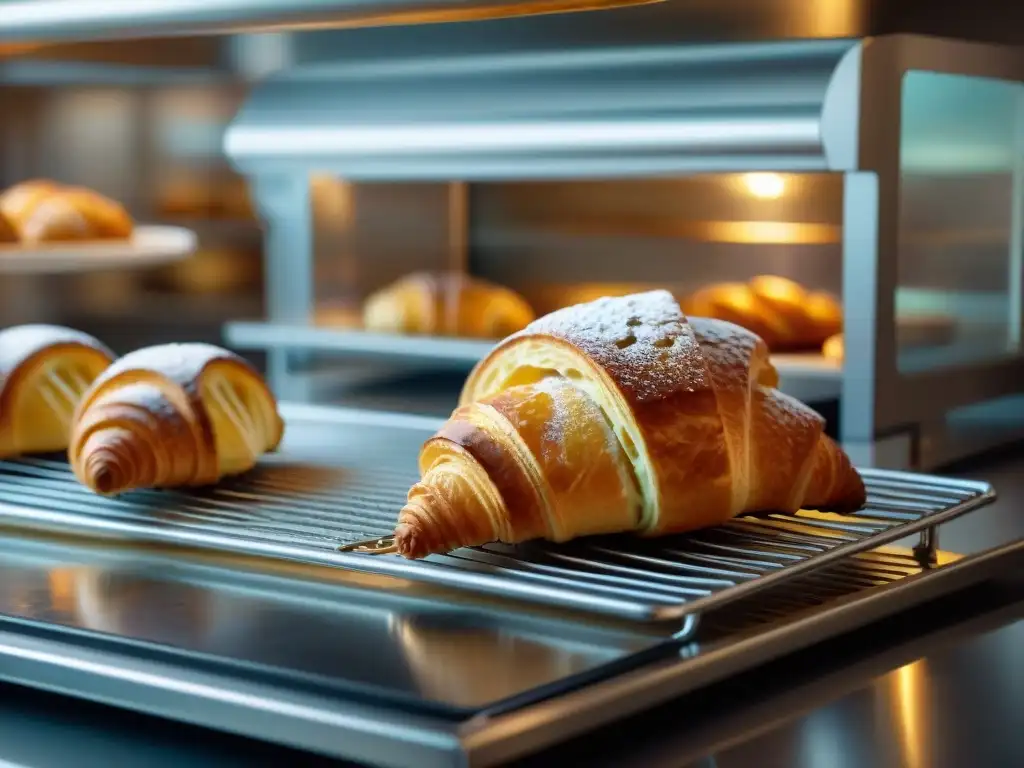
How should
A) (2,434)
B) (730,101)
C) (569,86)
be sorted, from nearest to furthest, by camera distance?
1. (2,434)
2. (730,101)
3. (569,86)

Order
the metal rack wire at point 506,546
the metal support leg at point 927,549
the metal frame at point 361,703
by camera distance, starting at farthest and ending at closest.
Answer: the metal support leg at point 927,549
the metal rack wire at point 506,546
the metal frame at point 361,703

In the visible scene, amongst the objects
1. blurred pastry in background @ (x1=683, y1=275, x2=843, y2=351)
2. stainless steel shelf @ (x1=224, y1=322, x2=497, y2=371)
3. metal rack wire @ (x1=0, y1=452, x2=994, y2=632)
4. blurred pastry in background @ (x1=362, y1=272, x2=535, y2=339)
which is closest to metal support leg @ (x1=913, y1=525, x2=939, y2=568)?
metal rack wire @ (x1=0, y1=452, x2=994, y2=632)

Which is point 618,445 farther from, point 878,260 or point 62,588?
point 878,260

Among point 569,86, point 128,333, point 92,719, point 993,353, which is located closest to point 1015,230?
point 993,353

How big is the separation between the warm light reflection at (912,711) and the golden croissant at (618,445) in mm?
111

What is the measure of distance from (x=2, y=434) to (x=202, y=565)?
26cm

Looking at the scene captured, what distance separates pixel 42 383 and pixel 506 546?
0.39 metres

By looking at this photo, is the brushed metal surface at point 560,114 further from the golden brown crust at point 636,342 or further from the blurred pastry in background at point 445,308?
the golden brown crust at point 636,342

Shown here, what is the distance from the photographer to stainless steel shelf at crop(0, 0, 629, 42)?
2.10 ft

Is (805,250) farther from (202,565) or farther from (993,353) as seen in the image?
(202,565)

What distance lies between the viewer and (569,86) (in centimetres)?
128

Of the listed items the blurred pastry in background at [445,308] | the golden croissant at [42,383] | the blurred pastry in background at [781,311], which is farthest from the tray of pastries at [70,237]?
the blurred pastry in background at [781,311]

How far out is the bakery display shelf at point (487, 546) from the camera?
625 millimetres

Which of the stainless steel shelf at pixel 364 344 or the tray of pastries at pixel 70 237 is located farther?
the stainless steel shelf at pixel 364 344
